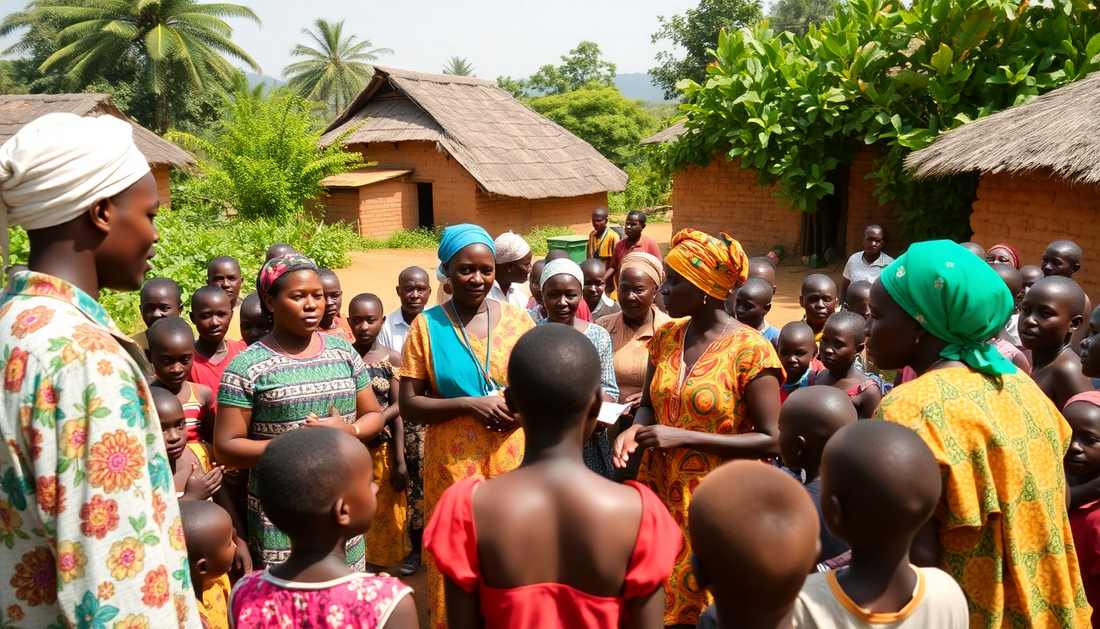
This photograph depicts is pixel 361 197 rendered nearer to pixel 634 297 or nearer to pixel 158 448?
pixel 634 297

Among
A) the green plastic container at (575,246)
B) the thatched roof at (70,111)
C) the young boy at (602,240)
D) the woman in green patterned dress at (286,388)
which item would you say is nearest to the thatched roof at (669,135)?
the green plastic container at (575,246)

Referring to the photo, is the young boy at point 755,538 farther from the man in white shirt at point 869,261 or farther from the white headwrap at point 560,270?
the man in white shirt at point 869,261

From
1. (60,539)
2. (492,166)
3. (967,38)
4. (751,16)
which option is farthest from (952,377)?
(751,16)

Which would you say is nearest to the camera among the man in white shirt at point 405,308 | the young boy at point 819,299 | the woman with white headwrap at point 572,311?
Result: the woman with white headwrap at point 572,311

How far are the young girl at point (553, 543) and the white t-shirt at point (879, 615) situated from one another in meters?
0.32

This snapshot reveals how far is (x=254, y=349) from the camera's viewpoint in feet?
9.81

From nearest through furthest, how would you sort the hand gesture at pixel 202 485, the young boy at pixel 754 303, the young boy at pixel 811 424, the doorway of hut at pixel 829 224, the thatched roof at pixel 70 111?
the young boy at pixel 811 424 < the hand gesture at pixel 202 485 < the young boy at pixel 754 303 < the doorway of hut at pixel 829 224 < the thatched roof at pixel 70 111

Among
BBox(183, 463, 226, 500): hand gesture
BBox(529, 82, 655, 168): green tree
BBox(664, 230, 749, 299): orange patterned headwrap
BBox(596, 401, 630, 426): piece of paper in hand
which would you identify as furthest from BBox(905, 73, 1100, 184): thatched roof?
BBox(529, 82, 655, 168): green tree

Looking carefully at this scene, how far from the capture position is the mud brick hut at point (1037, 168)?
8.88 m

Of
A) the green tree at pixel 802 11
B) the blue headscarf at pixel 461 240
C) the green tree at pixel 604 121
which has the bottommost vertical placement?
the blue headscarf at pixel 461 240

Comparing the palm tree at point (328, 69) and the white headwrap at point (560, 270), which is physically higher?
the palm tree at point (328, 69)

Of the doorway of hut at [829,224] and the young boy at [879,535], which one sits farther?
the doorway of hut at [829,224]

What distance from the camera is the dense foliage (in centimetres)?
1127

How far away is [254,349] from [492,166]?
18.3 meters
